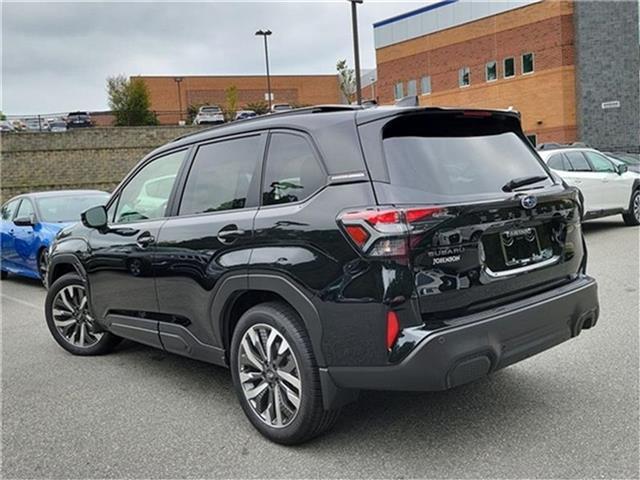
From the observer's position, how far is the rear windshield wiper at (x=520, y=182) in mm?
3418

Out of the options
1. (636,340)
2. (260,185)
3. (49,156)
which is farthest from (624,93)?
(260,185)

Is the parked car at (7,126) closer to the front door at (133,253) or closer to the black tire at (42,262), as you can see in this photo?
the black tire at (42,262)

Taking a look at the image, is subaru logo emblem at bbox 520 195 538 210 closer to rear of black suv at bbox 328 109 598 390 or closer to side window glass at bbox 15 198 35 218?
rear of black suv at bbox 328 109 598 390

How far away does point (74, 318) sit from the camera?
5574 mm

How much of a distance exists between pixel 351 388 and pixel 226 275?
1.05 m

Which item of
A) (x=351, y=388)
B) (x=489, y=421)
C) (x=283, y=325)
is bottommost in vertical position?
(x=489, y=421)

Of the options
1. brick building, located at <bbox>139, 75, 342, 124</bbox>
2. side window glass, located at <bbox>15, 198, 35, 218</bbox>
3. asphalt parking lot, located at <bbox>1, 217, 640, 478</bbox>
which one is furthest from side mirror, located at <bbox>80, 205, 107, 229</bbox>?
brick building, located at <bbox>139, 75, 342, 124</bbox>

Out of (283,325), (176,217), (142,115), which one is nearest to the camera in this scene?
(283,325)

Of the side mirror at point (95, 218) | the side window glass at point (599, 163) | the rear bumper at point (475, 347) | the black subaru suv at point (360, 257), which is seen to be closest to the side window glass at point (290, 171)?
the black subaru suv at point (360, 257)

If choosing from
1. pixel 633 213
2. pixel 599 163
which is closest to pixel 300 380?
pixel 599 163

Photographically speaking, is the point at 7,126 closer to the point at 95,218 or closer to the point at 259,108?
the point at 259,108

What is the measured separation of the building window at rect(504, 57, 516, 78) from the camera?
38.2 meters

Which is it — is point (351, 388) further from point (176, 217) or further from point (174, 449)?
point (176, 217)

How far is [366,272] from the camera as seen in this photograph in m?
2.92
